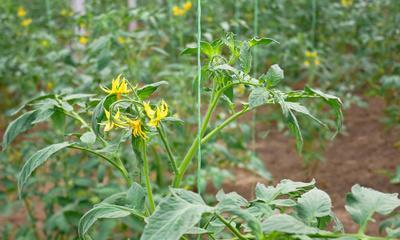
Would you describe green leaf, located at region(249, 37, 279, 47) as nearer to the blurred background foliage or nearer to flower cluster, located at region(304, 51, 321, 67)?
the blurred background foliage

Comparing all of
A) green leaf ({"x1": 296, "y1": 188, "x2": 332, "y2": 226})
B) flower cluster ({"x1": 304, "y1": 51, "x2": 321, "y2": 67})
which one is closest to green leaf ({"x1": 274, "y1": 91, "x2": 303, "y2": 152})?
green leaf ({"x1": 296, "y1": 188, "x2": 332, "y2": 226})

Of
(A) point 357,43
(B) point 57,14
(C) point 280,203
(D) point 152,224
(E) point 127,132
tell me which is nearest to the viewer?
(D) point 152,224

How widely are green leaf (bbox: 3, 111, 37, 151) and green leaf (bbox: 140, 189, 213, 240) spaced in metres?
0.55

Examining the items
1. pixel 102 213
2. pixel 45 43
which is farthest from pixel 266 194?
pixel 45 43

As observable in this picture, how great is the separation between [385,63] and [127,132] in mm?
2913

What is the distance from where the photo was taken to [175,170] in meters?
1.20

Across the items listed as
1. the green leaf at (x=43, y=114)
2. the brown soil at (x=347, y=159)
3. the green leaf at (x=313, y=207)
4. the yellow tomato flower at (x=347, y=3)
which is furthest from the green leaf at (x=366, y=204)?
the yellow tomato flower at (x=347, y=3)

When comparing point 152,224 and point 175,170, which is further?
point 175,170

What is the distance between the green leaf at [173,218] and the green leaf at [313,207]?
0.17 metres

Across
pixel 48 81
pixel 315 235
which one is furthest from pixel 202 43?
pixel 48 81

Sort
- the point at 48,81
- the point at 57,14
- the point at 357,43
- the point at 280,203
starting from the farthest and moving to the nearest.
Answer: the point at 57,14 → the point at 357,43 → the point at 48,81 → the point at 280,203

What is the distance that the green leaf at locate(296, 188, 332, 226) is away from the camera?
944 mm

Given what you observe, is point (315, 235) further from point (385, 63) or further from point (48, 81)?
point (385, 63)


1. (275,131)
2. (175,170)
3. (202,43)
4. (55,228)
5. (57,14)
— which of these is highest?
(202,43)
